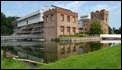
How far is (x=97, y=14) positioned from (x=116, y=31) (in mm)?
12422

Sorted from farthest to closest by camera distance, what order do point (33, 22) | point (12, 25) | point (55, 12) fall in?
point (12, 25) → point (33, 22) → point (55, 12)

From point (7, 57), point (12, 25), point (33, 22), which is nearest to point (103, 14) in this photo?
point (33, 22)

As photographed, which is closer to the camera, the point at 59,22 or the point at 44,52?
the point at 44,52

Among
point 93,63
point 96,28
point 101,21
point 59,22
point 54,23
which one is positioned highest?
point 101,21

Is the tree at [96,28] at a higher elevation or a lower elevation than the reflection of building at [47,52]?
higher

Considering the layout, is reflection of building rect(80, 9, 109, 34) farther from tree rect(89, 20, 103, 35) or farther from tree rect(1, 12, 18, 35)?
tree rect(1, 12, 18, 35)

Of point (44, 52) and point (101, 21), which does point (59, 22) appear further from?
point (44, 52)

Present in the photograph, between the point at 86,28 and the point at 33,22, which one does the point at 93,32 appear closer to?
the point at 86,28

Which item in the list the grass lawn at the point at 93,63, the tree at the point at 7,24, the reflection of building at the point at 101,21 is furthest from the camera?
the tree at the point at 7,24

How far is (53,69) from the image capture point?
8258 millimetres

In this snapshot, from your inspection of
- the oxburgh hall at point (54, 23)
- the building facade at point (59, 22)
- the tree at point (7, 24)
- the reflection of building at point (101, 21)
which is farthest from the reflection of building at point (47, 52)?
the tree at point (7, 24)

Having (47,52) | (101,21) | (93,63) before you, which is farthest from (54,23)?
(93,63)

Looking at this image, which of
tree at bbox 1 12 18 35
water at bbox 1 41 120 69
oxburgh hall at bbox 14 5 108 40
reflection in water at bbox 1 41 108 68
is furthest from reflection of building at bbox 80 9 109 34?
reflection in water at bbox 1 41 108 68

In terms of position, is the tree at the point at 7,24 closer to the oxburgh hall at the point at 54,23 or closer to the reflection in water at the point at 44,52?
the oxburgh hall at the point at 54,23
